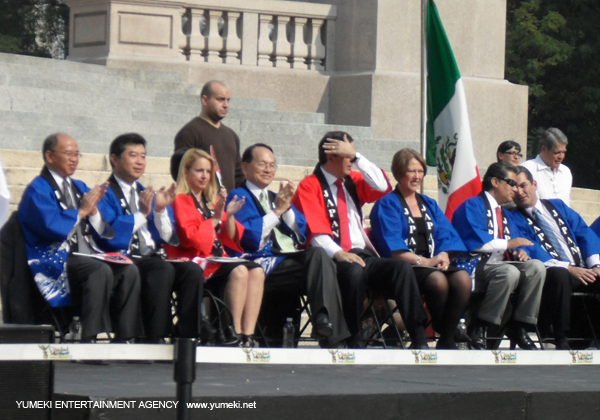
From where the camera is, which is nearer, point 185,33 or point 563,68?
point 185,33

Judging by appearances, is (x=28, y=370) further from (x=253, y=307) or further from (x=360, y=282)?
(x=360, y=282)

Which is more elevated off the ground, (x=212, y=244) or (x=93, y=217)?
(x=93, y=217)

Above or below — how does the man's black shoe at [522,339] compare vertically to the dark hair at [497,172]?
below

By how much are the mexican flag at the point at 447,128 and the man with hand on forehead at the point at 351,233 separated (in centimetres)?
164

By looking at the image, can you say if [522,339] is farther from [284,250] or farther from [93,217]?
[93,217]

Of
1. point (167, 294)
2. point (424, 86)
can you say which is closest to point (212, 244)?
point (167, 294)

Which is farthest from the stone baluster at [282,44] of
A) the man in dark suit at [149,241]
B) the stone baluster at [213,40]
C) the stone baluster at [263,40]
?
Result: the man in dark suit at [149,241]

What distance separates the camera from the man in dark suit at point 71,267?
7.18 meters

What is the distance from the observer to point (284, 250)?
339 inches

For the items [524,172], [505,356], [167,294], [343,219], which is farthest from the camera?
[524,172]

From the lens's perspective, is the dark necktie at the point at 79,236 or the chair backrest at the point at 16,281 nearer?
the chair backrest at the point at 16,281

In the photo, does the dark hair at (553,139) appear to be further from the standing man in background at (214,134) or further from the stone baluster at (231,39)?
the stone baluster at (231,39)

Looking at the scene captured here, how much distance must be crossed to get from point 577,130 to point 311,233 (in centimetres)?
2198

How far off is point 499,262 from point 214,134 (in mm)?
2421
